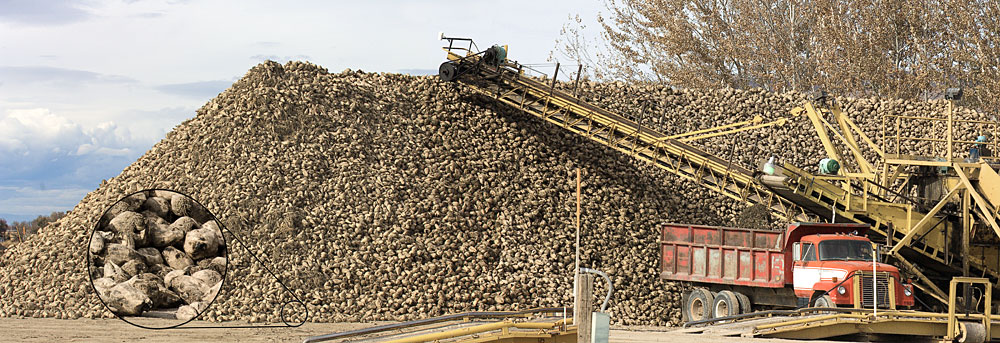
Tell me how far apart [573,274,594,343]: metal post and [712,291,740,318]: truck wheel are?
7.20 meters

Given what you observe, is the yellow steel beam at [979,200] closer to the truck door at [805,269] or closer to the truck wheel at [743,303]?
the truck door at [805,269]

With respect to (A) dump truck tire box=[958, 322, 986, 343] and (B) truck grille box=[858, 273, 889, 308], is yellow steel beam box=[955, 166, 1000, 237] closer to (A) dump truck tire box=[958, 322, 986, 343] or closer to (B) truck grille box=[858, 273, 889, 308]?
(B) truck grille box=[858, 273, 889, 308]

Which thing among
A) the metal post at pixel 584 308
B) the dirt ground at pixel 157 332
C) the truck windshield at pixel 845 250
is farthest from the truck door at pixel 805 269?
the metal post at pixel 584 308

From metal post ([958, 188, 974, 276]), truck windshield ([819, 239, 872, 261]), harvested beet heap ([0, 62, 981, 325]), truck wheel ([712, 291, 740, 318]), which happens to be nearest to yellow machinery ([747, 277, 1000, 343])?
truck windshield ([819, 239, 872, 261])

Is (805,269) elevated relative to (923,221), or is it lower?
lower

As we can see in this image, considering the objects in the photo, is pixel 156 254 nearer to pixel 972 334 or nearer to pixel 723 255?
→ pixel 723 255

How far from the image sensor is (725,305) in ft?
64.4

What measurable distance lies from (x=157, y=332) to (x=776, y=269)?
11.5 meters

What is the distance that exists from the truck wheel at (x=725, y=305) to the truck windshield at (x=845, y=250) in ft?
6.48

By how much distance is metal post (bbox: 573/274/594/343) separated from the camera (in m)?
12.6

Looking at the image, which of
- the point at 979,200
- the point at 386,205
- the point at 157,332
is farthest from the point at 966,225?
the point at 157,332

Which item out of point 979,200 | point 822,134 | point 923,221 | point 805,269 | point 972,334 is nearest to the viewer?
point 972,334

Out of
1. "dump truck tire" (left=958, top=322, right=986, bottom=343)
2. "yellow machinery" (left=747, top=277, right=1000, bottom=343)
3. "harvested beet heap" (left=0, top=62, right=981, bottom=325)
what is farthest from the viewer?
"harvested beet heap" (left=0, top=62, right=981, bottom=325)

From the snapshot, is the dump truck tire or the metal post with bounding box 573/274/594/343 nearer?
the metal post with bounding box 573/274/594/343
